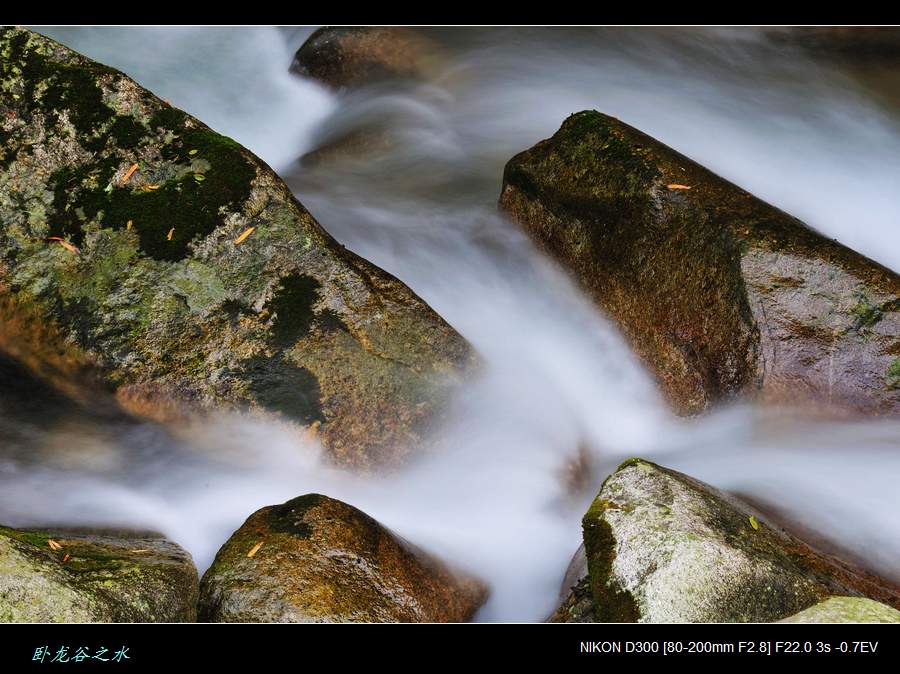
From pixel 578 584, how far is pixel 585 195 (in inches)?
132

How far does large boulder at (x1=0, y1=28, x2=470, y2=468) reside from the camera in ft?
16.0

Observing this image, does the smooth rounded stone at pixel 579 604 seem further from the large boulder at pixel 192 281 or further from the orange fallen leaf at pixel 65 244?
the orange fallen leaf at pixel 65 244

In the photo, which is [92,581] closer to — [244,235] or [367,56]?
[244,235]

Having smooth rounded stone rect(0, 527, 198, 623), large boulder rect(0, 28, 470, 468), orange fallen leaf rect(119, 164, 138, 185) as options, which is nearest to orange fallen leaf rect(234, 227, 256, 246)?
large boulder rect(0, 28, 470, 468)

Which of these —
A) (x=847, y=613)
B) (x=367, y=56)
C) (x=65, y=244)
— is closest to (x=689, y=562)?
(x=847, y=613)

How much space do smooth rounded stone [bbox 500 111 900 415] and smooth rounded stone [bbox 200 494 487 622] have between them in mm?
2451

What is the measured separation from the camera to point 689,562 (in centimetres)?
328

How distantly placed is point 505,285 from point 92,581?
14.7ft

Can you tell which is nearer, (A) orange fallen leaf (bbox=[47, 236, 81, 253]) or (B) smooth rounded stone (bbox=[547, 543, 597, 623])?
(B) smooth rounded stone (bbox=[547, 543, 597, 623])

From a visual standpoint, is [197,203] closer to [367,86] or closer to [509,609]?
[509,609]

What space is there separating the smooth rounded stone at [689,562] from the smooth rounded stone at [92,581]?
1.88 m

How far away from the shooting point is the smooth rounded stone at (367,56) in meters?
10.2

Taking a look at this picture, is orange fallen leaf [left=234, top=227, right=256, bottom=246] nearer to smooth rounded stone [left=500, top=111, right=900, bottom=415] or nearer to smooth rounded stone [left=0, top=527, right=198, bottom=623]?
smooth rounded stone [left=0, top=527, right=198, bottom=623]

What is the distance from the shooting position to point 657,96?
939 centimetres
